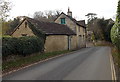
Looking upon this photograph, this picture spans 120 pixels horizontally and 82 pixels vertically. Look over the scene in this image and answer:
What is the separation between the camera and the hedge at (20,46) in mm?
14437

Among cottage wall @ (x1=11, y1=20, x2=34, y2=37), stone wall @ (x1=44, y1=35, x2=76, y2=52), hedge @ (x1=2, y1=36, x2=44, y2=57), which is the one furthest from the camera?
stone wall @ (x1=44, y1=35, x2=76, y2=52)

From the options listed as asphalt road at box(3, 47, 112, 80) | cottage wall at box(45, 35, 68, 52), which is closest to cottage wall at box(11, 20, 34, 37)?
cottage wall at box(45, 35, 68, 52)

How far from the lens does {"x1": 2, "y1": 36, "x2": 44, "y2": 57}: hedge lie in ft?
47.4

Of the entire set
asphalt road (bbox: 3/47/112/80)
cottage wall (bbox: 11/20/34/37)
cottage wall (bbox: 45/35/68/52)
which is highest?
cottage wall (bbox: 11/20/34/37)

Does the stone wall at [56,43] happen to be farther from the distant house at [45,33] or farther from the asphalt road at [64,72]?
the asphalt road at [64,72]

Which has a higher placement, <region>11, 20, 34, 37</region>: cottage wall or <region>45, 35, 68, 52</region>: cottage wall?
<region>11, 20, 34, 37</region>: cottage wall

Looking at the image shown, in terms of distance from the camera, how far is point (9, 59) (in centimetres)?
1498

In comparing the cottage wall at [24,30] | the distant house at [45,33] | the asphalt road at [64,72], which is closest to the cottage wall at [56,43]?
the distant house at [45,33]

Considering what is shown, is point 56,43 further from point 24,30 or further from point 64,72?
point 64,72

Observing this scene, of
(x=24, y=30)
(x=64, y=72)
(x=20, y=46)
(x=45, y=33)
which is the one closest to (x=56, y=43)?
(x=45, y=33)

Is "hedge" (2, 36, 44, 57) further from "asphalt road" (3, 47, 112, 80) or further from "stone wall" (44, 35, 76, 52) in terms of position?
"stone wall" (44, 35, 76, 52)

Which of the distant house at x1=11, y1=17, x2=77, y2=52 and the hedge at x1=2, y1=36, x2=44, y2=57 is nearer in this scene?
the hedge at x1=2, y1=36, x2=44, y2=57

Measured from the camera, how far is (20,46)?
16.6 meters

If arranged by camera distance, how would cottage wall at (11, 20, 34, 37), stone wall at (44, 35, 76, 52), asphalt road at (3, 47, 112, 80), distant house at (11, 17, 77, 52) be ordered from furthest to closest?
stone wall at (44, 35, 76, 52), cottage wall at (11, 20, 34, 37), distant house at (11, 17, 77, 52), asphalt road at (3, 47, 112, 80)
